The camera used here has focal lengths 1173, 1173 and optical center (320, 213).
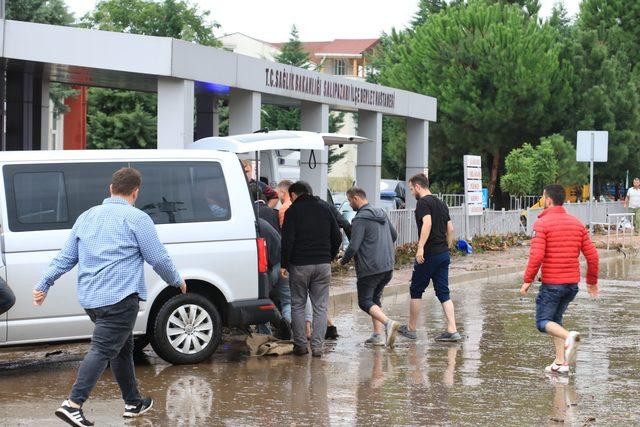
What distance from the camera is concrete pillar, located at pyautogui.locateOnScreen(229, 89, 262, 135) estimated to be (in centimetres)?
1972

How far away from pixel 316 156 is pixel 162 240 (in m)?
11.6

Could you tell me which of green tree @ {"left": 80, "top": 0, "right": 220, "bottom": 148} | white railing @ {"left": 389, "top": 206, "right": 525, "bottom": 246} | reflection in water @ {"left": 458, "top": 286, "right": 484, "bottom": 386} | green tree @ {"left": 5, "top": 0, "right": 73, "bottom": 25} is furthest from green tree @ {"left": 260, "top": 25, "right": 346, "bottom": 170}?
reflection in water @ {"left": 458, "top": 286, "right": 484, "bottom": 386}

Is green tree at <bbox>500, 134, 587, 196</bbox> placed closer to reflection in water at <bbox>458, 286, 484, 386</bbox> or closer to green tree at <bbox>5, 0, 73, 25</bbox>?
green tree at <bbox>5, 0, 73, 25</bbox>

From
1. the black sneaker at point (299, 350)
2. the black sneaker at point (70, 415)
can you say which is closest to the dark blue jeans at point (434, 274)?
the black sneaker at point (299, 350)

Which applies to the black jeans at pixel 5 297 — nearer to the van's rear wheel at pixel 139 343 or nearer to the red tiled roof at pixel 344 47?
the van's rear wheel at pixel 139 343

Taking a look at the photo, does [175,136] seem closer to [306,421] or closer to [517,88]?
[306,421]

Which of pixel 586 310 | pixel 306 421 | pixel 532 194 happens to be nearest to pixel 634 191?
pixel 532 194

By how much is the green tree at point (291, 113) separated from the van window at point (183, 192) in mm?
50244

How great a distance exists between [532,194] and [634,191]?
15.7ft

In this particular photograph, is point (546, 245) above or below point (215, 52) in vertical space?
below

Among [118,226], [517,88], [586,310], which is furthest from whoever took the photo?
[517,88]

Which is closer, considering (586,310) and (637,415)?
(637,415)

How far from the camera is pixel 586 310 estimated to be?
15.7 meters

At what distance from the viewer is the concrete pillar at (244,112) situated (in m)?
19.7
